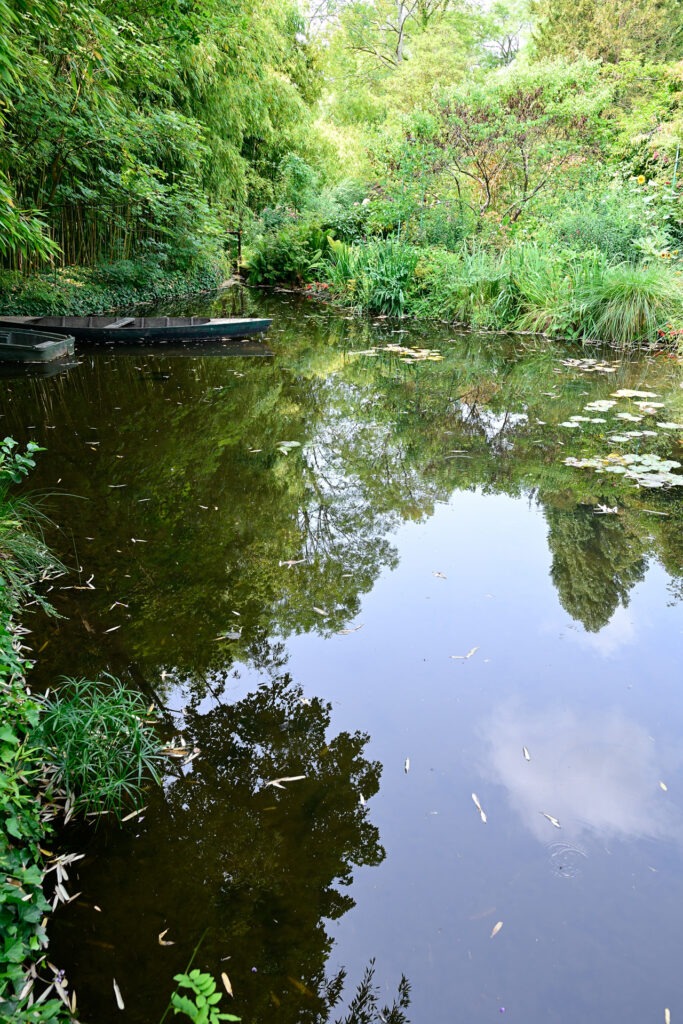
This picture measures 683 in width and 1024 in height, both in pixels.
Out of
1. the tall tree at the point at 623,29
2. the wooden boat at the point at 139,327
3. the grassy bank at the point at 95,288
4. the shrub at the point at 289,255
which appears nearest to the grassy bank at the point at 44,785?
the wooden boat at the point at 139,327

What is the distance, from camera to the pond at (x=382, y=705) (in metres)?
1.79

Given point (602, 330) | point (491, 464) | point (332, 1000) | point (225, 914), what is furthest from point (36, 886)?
point (602, 330)

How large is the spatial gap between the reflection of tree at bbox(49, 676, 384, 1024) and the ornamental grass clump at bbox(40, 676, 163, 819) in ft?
0.39

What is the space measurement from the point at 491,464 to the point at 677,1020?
13.3ft

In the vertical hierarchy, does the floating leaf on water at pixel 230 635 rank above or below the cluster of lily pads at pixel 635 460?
below

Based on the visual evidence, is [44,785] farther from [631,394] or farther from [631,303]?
[631,303]

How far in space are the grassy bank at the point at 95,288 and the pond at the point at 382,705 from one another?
15.0 ft

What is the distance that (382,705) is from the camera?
2.74 m

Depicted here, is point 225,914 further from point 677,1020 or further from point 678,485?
point 678,485

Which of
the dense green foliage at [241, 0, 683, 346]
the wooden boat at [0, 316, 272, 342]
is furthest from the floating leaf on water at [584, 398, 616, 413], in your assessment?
the wooden boat at [0, 316, 272, 342]

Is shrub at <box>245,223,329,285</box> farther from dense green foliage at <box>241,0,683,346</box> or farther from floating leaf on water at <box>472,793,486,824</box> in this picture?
floating leaf on water at <box>472,793,486,824</box>

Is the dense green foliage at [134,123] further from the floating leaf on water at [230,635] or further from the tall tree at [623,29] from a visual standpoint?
the tall tree at [623,29]

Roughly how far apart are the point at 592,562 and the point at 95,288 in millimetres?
9677

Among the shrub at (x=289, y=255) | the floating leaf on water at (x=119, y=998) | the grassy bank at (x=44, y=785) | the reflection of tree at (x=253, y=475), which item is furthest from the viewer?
the shrub at (x=289, y=255)
